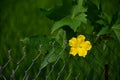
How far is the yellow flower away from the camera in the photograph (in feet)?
8.46

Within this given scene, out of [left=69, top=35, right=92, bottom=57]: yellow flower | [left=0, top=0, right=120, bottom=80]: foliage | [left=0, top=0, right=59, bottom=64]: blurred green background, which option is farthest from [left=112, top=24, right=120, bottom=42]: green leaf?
[left=0, top=0, right=59, bottom=64]: blurred green background

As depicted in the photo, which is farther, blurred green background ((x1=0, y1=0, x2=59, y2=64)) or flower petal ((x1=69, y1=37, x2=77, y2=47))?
blurred green background ((x1=0, y1=0, x2=59, y2=64))

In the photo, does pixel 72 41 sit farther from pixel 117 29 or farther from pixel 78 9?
pixel 117 29

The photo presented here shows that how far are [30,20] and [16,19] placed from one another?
17 centimetres

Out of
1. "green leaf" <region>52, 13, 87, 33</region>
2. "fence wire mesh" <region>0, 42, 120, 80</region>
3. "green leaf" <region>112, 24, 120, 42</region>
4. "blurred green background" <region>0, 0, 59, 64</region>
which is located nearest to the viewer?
"green leaf" <region>52, 13, 87, 33</region>

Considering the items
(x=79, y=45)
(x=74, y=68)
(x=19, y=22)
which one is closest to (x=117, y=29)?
(x=79, y=45)

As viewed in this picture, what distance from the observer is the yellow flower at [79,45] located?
102 inches

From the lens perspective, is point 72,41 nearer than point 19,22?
Yes

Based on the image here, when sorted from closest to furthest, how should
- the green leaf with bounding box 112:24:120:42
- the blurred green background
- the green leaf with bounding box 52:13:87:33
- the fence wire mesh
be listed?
the green leaf with bounding box 52:13:87:33, the green leaf with bounding box 112:24:120:42, the fence wire mesh, the blurred green background

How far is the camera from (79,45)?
2625 mm

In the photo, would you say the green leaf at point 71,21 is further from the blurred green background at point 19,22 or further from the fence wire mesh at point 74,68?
the blurred green background at point 19,22

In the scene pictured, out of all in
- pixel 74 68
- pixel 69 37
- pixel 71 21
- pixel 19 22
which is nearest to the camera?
pixel 71 21

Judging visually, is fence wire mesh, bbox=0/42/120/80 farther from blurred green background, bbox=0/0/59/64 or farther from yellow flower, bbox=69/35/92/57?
blurred green background, bbox=0/0/59/64

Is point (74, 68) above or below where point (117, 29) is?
below
